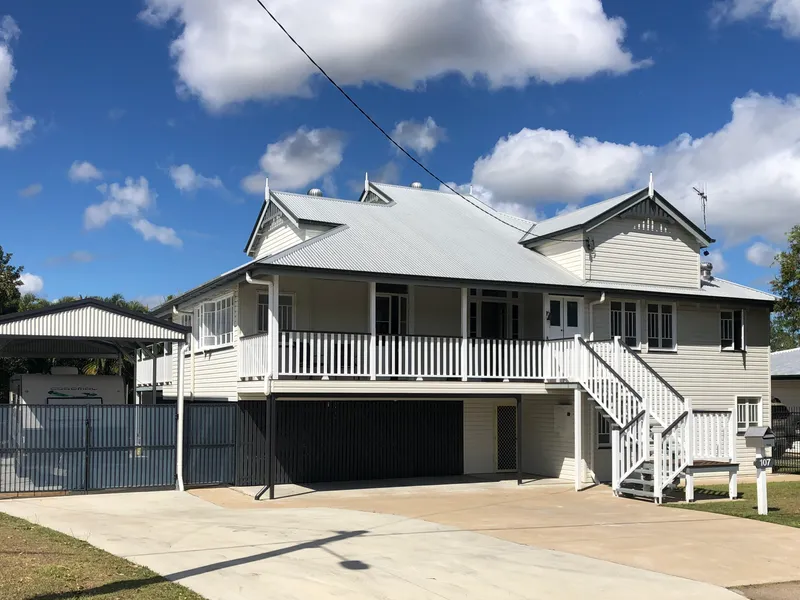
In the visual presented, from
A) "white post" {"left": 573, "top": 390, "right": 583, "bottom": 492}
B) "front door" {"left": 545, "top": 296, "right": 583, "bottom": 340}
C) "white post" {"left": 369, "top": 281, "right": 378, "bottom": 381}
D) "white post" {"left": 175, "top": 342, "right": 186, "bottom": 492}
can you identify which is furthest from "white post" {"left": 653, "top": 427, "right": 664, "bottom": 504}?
"white post" {"left": 175, "top": 342, "right": 186, "bottom": 492}

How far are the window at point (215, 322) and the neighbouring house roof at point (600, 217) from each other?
8293 mm

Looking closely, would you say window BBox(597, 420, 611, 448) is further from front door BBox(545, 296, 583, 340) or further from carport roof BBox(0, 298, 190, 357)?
carport roof BBox(0, 298, 190, 357)

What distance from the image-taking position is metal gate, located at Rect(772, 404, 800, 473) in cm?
2667

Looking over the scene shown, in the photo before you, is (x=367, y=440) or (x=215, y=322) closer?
(x=367, y=440)

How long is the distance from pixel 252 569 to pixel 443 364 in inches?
369

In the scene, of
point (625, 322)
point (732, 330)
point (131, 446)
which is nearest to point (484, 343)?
point (625, 322)

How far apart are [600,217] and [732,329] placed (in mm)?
5467

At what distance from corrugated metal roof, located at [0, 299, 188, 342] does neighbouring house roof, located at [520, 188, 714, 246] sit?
10.1m

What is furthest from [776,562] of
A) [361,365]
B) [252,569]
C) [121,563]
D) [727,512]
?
[361,365]

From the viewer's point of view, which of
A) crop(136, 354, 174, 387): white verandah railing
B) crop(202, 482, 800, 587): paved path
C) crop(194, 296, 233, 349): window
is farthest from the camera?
crop(136, 354, 174, 387): white verandah railing

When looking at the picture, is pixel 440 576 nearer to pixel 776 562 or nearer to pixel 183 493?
pixel 776 562

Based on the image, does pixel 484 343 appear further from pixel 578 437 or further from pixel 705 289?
pixel 705 289

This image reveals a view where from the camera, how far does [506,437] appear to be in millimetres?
22703

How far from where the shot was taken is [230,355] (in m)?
20.8
